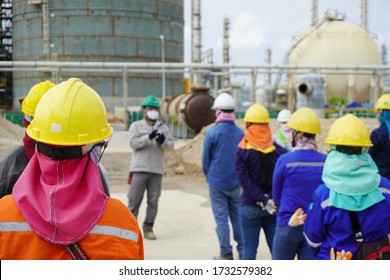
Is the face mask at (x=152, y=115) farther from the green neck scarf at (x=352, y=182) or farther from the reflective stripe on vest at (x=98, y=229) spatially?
the reflective stripe on vest at (x=98, y=229)

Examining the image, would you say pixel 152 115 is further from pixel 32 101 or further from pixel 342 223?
pixel 342 223

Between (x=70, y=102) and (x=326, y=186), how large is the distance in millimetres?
1630

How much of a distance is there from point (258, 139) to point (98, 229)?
143 inches

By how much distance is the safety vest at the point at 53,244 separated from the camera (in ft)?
6.68

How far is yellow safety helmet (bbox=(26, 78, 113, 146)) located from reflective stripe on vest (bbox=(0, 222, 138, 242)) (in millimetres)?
291

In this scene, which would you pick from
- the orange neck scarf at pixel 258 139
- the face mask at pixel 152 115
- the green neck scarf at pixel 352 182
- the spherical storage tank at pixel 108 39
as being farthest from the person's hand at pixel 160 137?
the spherical storage tank at pixel 108 39

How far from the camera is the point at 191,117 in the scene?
24125mm

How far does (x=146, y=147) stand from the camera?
759 centimetres

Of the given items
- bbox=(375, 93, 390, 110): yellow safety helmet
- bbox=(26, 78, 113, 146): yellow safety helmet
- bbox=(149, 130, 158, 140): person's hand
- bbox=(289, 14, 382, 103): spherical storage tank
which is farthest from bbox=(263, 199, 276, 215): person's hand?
bbox=(289, 14, 382, 103): spherical storage tank

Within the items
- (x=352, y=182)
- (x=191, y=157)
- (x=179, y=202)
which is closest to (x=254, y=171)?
(x=352, y=182)

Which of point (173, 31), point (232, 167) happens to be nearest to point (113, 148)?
point (232, 167)

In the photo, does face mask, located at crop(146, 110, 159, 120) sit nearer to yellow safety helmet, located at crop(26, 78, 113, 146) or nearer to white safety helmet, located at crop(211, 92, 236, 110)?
white safety helmet, located at crop(211, 92, 236, 110)
